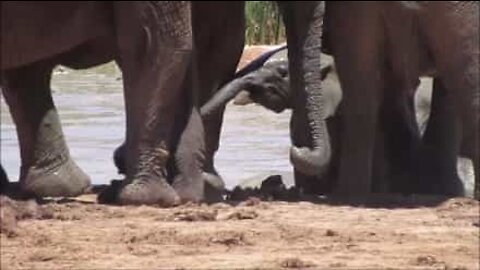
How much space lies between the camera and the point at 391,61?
8.93 meters

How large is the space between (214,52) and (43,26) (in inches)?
42.2

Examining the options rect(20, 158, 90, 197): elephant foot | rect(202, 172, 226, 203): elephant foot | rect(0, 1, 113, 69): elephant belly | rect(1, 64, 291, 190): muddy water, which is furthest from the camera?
rect(1, 64, 291, 190): muddy water

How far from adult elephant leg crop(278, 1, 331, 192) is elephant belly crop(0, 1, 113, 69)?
96 centimetres

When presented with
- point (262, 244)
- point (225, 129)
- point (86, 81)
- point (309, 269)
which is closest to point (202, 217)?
point (262, 244)

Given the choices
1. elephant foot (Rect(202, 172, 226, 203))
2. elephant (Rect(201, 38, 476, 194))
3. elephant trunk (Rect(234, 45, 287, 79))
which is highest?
elephant trunk (Rect(234, 45, 287, 79))

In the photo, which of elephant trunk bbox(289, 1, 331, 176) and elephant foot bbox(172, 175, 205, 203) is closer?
elephant foot bbox(172, 175, 205, 203)

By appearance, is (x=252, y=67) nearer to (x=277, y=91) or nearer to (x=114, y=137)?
(x=277, y=91)

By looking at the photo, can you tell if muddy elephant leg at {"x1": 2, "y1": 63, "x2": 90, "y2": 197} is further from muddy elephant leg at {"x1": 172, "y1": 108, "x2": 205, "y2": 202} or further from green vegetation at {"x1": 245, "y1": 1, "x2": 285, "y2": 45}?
green vegetation at {"x1": 245, "y1": 1, "x2": 285, "y2": 45}

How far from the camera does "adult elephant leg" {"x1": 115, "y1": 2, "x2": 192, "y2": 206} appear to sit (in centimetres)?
837

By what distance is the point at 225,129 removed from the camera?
13.9 m

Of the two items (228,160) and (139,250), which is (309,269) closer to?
(139,250)

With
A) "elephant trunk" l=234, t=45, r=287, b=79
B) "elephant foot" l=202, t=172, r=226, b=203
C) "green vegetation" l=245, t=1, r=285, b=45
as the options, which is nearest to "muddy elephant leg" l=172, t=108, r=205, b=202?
"elephant foot" l=202, t=172, r=226, b=203

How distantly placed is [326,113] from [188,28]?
102 cm

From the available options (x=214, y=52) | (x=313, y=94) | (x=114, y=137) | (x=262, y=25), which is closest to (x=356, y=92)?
(x=313, y=94)
